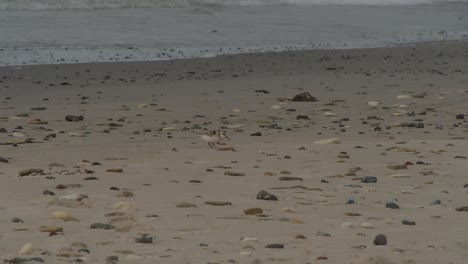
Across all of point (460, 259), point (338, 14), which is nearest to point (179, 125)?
point (460, 259)

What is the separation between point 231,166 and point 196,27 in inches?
538

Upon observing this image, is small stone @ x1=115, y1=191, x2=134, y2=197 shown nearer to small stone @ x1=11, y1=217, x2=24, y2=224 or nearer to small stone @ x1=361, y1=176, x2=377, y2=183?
small stone @ x1=11, y1=217, x2=24, y2=224

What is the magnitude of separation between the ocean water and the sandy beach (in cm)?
249

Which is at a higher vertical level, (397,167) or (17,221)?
(17,221)

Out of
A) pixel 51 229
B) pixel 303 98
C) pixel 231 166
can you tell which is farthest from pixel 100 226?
pixel 303 98

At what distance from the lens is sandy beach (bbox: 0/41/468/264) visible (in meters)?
4.07

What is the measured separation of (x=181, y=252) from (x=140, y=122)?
519cm

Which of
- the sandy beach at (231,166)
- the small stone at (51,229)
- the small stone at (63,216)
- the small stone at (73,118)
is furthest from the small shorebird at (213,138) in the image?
the small stone at (51,229)

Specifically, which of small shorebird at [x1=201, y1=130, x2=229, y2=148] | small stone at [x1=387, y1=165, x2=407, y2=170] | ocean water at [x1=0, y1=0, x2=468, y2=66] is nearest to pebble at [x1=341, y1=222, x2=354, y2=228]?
small stone at [x1=387, y1=165, x2=407, y2=170]

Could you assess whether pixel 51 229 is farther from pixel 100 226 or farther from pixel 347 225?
pixel 347 225

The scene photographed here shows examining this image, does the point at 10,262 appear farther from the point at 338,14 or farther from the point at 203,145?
the point at 338,14

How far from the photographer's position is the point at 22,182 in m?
5.56

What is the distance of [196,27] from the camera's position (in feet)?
65.2

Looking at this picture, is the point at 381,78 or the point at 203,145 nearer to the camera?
the point at 203,145
